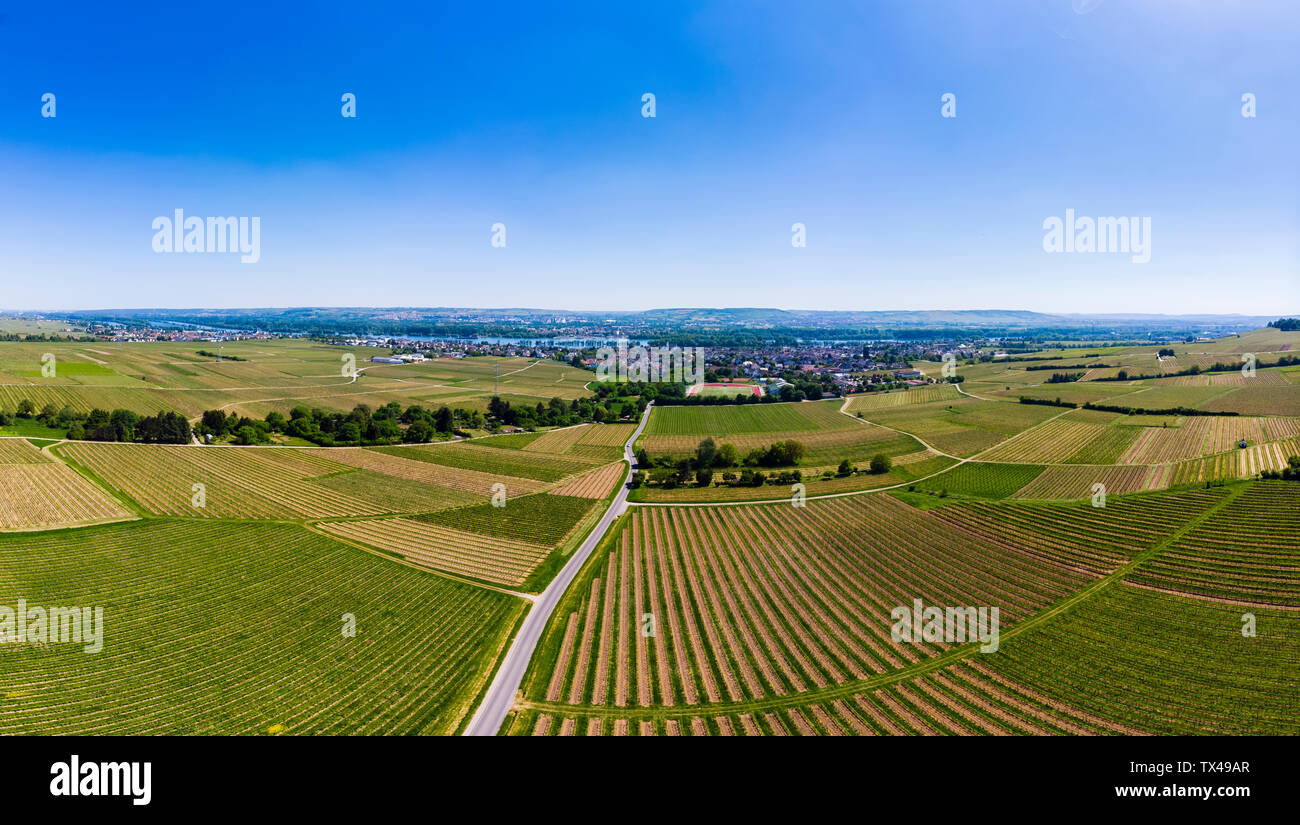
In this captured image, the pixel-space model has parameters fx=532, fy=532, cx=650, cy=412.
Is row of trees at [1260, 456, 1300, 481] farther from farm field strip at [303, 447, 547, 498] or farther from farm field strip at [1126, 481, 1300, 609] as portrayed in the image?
farm field strip at [303, 447, 547, 498]

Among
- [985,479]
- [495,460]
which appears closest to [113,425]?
[495,460]

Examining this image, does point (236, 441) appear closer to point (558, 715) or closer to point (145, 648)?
point (145, 648)

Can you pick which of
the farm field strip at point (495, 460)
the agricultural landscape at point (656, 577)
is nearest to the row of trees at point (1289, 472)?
the agricultural landscape at point (656, 577)

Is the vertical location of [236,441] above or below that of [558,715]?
above

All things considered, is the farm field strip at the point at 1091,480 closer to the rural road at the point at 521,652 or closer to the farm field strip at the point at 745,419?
the farm field strip at the point at 745,419

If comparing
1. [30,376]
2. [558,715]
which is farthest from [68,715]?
[30,376]
